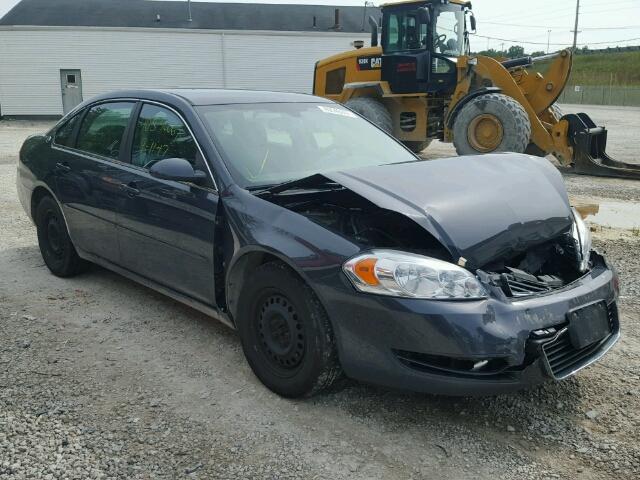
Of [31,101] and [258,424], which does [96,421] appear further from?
[31,101]

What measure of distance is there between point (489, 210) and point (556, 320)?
Answer: 65cm

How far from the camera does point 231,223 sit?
345 centimetres

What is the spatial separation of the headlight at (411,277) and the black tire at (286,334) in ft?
1.04

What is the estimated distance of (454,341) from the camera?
2.66 meters

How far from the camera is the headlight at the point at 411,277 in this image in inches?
108

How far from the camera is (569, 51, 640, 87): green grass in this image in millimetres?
60188

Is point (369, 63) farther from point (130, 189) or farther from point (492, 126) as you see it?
point (130, 189)

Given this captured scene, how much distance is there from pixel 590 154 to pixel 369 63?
5118mm

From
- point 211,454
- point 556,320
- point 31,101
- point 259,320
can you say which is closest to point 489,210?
point 556,320

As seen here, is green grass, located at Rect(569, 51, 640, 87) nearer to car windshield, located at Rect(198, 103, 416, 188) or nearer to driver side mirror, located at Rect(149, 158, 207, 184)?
car windshield, located at Rect(198, 103, 416, 188)

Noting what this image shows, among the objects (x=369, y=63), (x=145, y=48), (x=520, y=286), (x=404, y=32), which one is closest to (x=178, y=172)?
(x=520, y=286)

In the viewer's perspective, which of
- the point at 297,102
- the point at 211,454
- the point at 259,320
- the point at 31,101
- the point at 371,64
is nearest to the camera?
the point at 211,454

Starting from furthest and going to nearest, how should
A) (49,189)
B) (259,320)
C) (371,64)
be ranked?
(371,64), (49,189), (259,320)

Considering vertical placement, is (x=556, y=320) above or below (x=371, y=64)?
below
